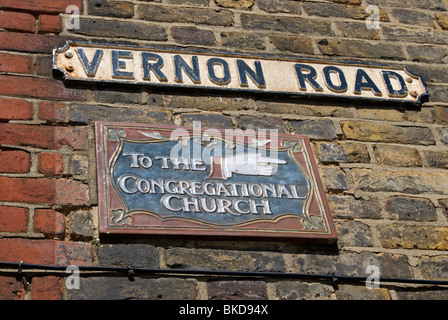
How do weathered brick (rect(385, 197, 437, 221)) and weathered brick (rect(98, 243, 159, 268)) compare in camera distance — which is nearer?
weathered brick (rect(98, 243, 159, 268))

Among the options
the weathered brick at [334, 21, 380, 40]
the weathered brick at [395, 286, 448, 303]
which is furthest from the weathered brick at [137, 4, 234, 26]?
the weathered brick at [395, 286, 448, 303]

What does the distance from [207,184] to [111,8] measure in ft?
3.67

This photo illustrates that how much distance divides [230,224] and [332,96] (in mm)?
933

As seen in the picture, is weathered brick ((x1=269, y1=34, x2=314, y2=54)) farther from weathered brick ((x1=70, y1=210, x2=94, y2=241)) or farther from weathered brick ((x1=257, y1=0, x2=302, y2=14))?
weathered brick ((x1=70, y1=210, x2=94, y2=241))

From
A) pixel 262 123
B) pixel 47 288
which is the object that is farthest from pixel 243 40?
pixel 47 288

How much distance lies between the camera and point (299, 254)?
2494 millimetres

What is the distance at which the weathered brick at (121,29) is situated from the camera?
308 centimetres

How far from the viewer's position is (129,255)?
2.33m

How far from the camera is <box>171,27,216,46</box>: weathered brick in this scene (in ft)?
10.4

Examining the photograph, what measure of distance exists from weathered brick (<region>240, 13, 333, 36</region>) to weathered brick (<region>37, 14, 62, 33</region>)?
88 cm

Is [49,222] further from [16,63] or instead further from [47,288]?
[16,63]

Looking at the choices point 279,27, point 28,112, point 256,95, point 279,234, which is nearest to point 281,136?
point 256,95
